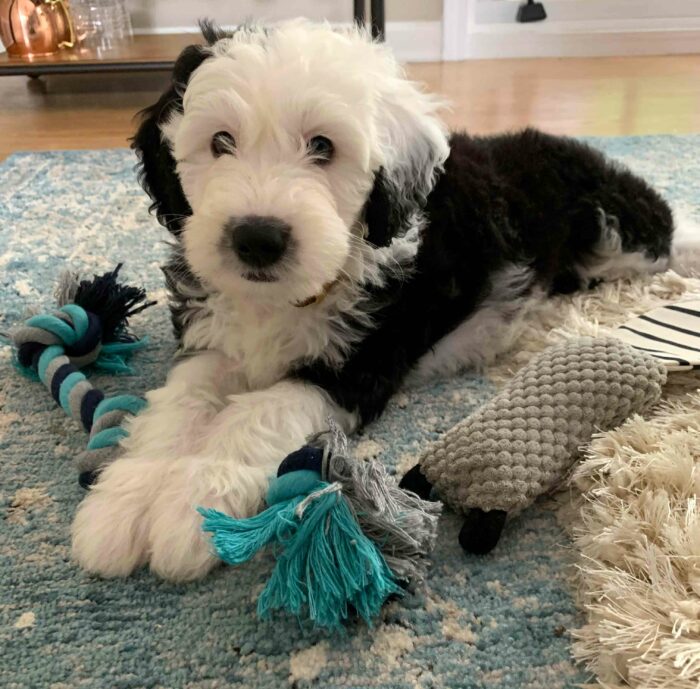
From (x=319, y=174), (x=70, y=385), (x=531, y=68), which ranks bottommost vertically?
(x=531, y=68)

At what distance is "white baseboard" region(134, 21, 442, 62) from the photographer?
508cm

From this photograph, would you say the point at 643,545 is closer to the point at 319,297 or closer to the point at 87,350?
the point at 319,297

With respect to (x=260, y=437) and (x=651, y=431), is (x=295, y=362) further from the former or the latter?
(x=651, y=431)

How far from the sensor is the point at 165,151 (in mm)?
1435

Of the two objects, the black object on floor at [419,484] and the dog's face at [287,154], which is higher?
the dog's face at [287,154]

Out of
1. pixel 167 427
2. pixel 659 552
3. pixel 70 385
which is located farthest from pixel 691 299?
pixel 70 385

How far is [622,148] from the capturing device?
3158 mm

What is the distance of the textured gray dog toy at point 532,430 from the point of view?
1.14 meters

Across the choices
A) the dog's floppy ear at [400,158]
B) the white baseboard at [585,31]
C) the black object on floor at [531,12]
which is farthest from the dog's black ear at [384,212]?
the black object on floor at [531,12]

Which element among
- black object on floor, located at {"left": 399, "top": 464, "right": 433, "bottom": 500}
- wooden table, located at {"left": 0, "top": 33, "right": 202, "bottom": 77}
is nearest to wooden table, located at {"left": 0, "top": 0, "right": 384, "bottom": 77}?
wooden table, located at {"left": 0, "top": 33, "right": 202, "bottom": 77}

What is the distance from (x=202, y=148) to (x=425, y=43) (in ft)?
13.9

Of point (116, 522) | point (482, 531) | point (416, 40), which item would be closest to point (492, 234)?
point (482, 531)

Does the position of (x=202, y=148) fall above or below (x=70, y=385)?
above

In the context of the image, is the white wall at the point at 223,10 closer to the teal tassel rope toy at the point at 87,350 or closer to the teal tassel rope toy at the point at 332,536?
the teal tassel rope toy at the point at 87,350
